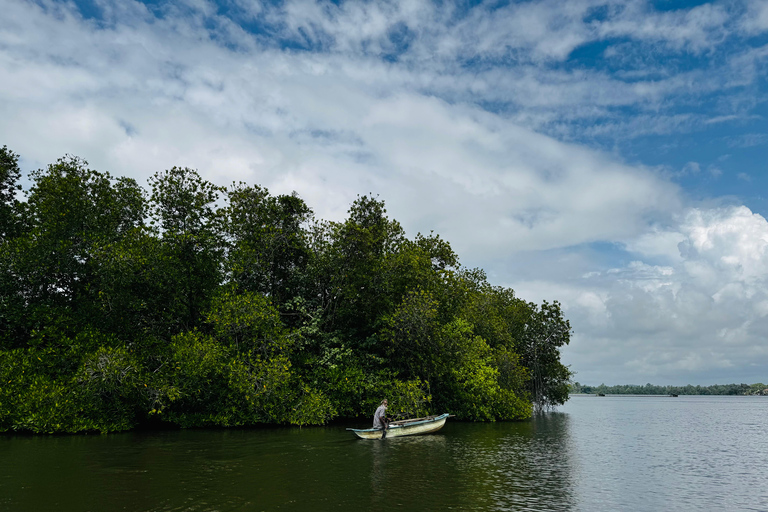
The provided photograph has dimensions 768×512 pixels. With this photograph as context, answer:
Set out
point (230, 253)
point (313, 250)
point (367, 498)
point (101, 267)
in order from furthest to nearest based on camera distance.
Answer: point (313, 250)
point (230, 253)
point (101, 267)
point (367, 498)

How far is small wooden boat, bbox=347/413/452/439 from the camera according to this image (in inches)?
1401

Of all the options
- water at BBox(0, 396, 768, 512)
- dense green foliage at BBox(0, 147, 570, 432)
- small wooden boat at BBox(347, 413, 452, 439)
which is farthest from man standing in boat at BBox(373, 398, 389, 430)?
dense green foliage at BBox(0, 147, 570, 432)

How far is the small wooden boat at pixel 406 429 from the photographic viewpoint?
35.6 metres

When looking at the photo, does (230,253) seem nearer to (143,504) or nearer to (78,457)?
(78,457)

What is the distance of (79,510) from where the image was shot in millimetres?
15883

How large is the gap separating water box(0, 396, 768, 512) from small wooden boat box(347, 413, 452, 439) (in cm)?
103

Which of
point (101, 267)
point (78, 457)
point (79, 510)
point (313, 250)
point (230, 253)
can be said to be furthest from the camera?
point (313, 250)

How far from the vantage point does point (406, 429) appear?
126 feet

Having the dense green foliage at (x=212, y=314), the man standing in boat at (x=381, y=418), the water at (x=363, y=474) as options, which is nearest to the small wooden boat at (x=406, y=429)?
the man standing in boat at (x=381, y=418)

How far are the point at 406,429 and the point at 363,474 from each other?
1601cm

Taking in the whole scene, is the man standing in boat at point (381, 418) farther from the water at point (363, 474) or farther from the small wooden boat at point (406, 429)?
the water at point (363, 474)

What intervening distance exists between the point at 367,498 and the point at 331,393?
1201 inches

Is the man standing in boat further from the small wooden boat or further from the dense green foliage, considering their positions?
the dense green foliage

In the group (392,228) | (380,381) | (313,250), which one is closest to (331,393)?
(380,381)
